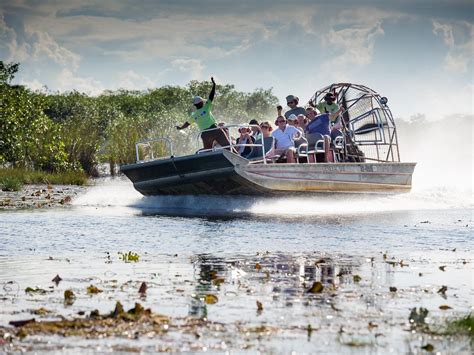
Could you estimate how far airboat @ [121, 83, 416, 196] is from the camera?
1012 inches

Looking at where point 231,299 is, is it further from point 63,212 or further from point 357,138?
point 357,138

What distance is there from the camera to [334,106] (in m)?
28.6

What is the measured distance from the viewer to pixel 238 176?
83.9 ft

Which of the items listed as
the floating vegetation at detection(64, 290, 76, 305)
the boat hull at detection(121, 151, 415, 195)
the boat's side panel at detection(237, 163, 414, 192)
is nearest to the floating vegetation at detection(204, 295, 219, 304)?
the floating vegetation at detection(64, 290, 76, 305)

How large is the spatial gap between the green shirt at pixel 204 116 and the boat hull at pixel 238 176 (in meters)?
0.94

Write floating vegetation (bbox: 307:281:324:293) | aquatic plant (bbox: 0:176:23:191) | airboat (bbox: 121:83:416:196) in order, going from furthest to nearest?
aquatic plant (bbox: 0:176:23:191) < airboat (bbox: 121:83:416:196) < floating vegetation (bbox: 307:281:324:293)

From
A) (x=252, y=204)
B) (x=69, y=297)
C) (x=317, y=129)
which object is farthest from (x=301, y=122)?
(x=69, y=297)

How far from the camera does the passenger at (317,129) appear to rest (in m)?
26.8

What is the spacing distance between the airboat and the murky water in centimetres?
94

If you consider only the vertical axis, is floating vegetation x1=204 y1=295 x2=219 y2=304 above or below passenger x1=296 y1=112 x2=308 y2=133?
below

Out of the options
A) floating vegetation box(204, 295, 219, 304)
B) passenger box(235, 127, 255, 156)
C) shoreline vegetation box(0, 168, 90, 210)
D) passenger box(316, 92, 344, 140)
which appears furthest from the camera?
shoreline vegetation box(0, 168, 90, 210)

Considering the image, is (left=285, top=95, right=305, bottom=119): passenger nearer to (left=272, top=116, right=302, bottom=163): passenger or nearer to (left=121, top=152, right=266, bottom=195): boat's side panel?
(left=272, top=116, right=302, bottom=163): passenger

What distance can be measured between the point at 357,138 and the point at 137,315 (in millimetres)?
21677

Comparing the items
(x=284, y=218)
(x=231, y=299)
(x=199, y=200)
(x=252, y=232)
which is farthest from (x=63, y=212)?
(x=231, y=299)
